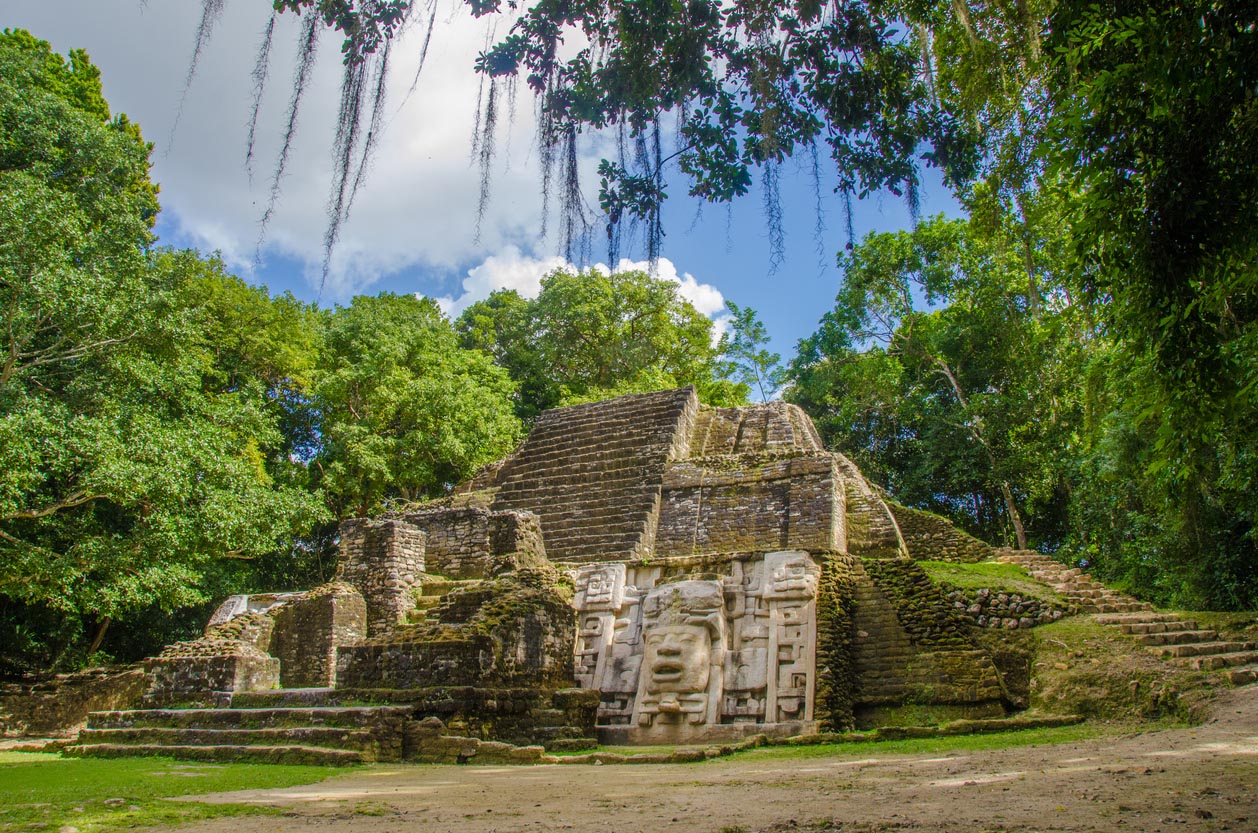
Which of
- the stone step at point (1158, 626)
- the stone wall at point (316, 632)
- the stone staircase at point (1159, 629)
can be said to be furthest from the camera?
the stone wall at point (316, 632)

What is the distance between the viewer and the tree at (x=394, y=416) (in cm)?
1780

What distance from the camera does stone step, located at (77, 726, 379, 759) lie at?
6.17 m

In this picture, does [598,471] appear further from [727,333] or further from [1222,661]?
[727,333]

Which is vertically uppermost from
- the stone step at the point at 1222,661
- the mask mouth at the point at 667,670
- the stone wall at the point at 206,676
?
the stone step at the point at 1222,661

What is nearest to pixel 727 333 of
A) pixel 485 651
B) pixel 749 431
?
pixel 749 431

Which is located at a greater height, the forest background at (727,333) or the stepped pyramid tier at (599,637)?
the forest background at (727,333)

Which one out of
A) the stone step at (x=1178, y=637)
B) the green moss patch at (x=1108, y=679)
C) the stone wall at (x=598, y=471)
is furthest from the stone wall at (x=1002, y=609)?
the stone wall at (x=598, y=471)

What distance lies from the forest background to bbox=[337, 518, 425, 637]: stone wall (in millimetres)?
2627

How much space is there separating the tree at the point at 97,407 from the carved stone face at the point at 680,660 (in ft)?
23.9

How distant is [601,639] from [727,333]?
19.5m

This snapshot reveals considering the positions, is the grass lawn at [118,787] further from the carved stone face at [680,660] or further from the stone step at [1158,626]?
the stone step at [1158,626]

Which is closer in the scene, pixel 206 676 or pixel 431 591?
pixel 206 676

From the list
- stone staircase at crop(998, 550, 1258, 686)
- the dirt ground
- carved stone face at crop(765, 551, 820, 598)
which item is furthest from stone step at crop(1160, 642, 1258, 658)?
carved stone face at crop(765, 551, 820, 598)

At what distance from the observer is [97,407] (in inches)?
481
